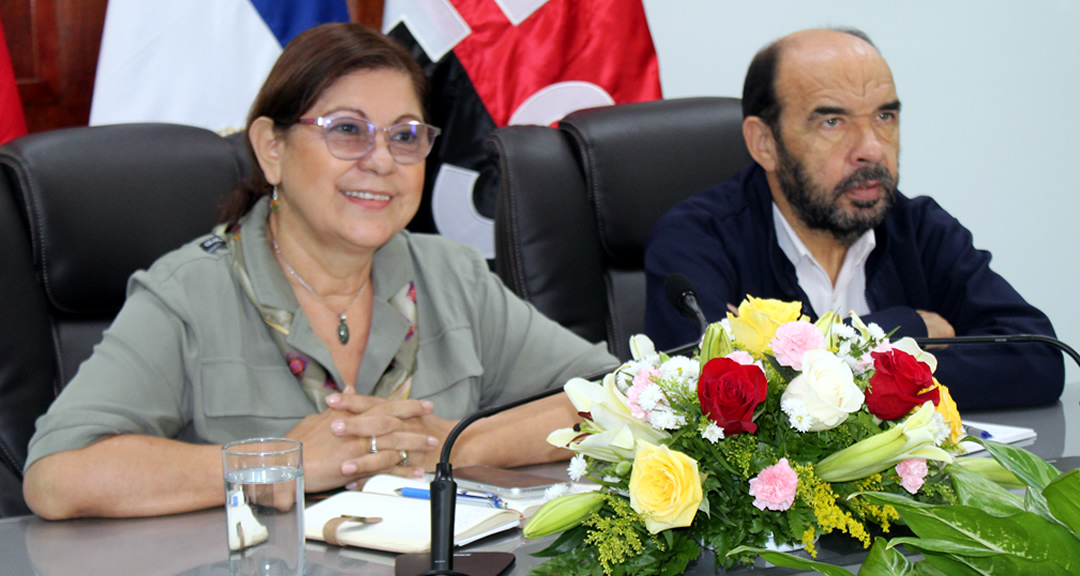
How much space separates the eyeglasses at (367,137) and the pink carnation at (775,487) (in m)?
0.99

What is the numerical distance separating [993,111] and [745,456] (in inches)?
113

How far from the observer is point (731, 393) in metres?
0.84

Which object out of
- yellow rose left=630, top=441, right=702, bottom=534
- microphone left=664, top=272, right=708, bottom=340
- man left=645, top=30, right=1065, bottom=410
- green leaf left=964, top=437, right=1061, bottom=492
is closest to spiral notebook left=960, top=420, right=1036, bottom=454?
man left=645, top=30, right=1065, bottom=410

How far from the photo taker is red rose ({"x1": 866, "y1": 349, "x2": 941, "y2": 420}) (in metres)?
0.88

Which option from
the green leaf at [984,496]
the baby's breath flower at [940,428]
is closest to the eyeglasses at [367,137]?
the baby's breath flower at [940,428]

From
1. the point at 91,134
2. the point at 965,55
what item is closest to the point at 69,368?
the point at 91,134

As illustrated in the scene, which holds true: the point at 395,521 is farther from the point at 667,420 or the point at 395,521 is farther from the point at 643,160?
the point at 643,160

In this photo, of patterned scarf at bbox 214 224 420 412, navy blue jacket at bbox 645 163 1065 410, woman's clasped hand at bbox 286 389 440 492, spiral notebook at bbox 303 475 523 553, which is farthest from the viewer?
navy blue jacket at bbox 645 163 1065 410

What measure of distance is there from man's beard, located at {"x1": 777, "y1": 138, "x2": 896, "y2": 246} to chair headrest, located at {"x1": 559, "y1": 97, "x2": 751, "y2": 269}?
22 cm

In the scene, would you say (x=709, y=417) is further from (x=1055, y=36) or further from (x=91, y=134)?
(x=1055, y=36)

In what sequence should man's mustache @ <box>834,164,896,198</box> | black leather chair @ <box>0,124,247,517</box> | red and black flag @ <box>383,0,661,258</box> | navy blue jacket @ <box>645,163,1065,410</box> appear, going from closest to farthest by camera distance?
black leather chair @ <box>0,124,247,517</box> < navy blue jacket @ <box>645,163,1065,410</box> < man's mustache @ <box>834,164,896,198</box> < red and black flag @ <box>383,0,661,258</box>

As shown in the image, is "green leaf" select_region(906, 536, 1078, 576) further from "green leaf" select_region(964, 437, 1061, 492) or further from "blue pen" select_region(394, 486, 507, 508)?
"blue pen" select_region(394, 486, 507, 508)

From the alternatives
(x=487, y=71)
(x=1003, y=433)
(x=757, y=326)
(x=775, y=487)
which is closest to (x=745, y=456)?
(x=775, y=487)

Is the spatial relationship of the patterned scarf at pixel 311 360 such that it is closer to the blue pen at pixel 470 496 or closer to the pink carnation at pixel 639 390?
the blue pen at pixel 470 496
